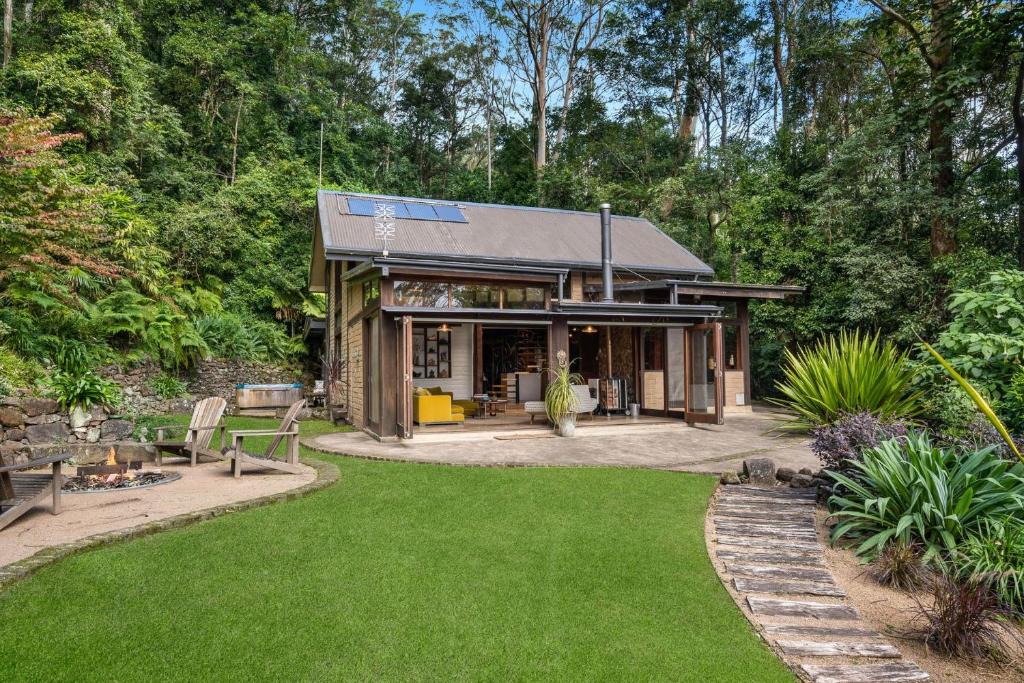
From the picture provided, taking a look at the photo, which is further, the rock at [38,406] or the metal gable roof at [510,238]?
the metal gable roof at [510,238]

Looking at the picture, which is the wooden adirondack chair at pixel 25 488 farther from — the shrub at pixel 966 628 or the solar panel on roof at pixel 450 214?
the solar panel on roof at pixel 450 214

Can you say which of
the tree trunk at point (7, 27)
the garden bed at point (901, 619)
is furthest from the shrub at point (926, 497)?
the tree trunk at point (7, 27)

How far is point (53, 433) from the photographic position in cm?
819

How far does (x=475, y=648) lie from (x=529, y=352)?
12758mm

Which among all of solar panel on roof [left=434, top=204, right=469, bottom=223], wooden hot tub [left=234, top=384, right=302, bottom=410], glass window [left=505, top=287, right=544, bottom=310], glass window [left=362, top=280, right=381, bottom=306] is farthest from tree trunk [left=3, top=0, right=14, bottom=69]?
glass window [left=505, top=287, right=544, bottom=310]

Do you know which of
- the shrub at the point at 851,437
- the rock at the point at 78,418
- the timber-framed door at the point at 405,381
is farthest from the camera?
the timber-framed door at the point at 405,381

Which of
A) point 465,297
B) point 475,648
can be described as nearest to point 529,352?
point 465,297

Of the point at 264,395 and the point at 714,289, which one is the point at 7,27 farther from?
the point at 714,289

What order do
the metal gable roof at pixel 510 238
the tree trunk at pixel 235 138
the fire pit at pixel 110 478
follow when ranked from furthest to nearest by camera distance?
the tree trunk at pixel 235 138 → the metal gable roof at pixel 510 238 → the fire pit at pixel 110 478

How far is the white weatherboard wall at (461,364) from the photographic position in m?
14.7

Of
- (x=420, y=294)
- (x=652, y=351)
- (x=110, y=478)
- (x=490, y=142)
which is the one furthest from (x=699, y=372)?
(x=490, y=142)

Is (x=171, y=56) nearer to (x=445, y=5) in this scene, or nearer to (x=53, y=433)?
(x=445, y=5)

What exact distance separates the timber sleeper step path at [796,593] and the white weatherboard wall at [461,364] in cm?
920

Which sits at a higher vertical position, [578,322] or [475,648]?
[578,322]
